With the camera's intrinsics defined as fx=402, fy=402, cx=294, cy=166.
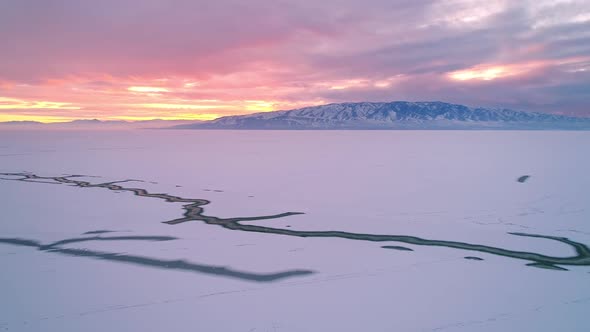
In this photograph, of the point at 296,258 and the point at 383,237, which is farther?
the point at 383,237

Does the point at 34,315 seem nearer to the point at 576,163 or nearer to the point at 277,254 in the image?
the point at 277,254

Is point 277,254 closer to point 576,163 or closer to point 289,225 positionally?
point 289,225

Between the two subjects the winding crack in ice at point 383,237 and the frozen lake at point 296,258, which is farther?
the winding crack in ice at point 383,237

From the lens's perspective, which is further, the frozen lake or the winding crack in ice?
the winding crack in ice

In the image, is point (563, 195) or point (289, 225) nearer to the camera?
point (289, 225)

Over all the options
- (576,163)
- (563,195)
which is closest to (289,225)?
(563,195)

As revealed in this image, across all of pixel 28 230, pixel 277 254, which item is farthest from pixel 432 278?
pixel 28 230

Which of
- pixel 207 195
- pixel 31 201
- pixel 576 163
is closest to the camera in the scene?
pixel 31 201

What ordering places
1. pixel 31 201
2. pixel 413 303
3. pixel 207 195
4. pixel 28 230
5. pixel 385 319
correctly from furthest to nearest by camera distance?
pixel 207 195 < pixel 31 201 < pixel 28 230 < pixel 413 303 < pixel 385 319
